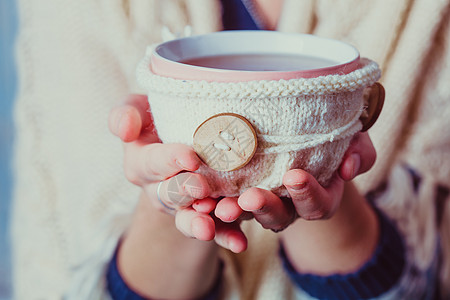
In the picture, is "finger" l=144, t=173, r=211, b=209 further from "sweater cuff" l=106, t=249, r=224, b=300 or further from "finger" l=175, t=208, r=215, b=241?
"sweater cuff" l=106, t=249, r=224, b=300

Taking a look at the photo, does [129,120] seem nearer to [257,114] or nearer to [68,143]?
[257,114]

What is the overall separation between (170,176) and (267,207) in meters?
0.09

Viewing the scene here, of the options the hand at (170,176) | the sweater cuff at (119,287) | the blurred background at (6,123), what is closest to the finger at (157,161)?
the hand at (170,176)

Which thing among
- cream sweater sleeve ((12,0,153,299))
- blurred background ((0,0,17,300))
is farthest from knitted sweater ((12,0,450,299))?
blurred background ((0,0,17,300))

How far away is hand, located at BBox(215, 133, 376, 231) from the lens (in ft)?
1.15

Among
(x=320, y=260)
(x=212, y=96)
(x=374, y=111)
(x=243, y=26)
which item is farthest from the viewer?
(x=243, y=26)

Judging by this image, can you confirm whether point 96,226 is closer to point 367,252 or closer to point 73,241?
point 73,241

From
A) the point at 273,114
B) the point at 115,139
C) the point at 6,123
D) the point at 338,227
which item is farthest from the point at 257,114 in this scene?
the point at 6,123

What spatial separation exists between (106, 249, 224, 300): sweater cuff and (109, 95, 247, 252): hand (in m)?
0.22

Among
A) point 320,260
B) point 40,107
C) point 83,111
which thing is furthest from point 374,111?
point 40,107

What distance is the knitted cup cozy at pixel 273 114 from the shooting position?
12.8 inches

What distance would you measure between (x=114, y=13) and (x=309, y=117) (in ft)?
1.59

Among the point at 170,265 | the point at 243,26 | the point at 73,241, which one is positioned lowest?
the point at 73,241

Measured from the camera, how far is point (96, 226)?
783 millimetres
